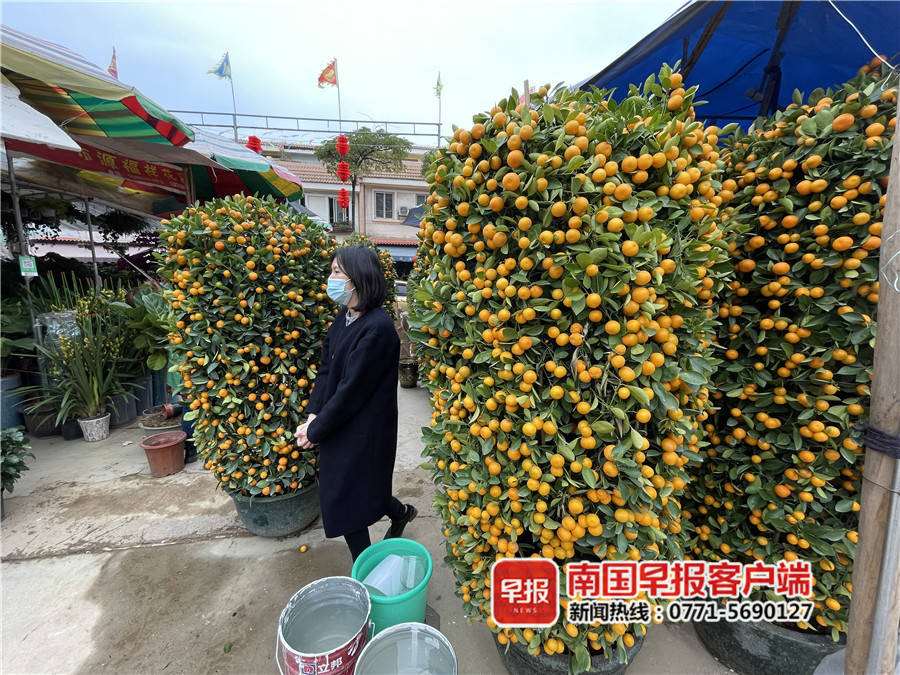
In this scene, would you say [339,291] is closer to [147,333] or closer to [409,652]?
[409,652]

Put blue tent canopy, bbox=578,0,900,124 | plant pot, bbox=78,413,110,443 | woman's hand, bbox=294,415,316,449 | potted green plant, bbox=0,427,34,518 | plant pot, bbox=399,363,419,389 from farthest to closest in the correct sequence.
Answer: plant pot, bbox=399,363,419,389, plant pot, bbox=78,413,110,443, potted green plant, bbox=0,427,34,518, blue tent canopy, bbox=578,0,900,124, woman's hand, bbox=294,415,316,449

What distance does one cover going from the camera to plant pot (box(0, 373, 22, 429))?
3.96 m

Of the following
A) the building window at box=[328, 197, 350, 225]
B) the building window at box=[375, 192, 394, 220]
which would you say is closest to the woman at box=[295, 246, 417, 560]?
the building window at box=[328, 197, 350, 225]

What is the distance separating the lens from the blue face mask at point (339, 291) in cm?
204

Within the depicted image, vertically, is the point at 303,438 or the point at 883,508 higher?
the point at 883,508

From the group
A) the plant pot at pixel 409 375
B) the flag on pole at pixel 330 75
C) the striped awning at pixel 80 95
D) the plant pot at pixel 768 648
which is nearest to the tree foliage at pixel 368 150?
the flag on pole at pixel 330 75

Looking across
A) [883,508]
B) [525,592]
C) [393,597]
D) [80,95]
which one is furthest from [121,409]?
[883,508]

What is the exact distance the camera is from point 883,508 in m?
1.04

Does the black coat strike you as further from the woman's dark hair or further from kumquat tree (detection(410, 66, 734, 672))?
kumquat tree (detection(410, 66, 734, 672))

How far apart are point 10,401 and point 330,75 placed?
1489cm

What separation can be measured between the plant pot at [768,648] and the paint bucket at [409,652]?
4.67 feet

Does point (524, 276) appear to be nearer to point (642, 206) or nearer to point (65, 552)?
point (642, 206)

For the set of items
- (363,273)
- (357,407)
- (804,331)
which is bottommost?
(357,407)

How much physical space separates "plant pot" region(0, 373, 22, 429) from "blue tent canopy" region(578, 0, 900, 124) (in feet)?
21.5
